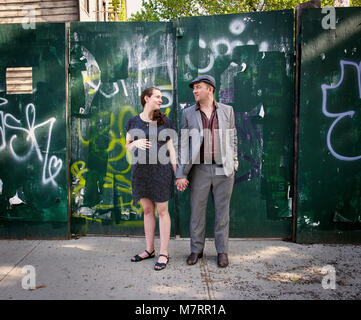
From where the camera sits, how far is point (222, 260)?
3.38 meters

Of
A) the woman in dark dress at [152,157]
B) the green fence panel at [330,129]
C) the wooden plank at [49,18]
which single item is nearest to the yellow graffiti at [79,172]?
the woman in dark dress at [152,157]

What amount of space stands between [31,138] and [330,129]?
3.70 meters

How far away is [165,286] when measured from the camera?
9.63ft

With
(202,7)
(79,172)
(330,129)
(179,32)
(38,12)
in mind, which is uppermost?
(202,7)

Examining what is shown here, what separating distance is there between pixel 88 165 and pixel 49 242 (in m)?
1.08

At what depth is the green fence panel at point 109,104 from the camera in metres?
4.07

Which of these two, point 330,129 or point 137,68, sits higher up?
point 137,68

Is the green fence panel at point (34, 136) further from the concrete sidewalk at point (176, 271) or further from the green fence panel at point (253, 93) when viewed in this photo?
the green fence panel at point (253, 93)

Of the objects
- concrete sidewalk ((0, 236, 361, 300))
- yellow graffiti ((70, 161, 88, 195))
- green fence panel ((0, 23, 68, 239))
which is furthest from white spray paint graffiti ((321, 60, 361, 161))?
green fence panel ((0, 23, 68, 239))

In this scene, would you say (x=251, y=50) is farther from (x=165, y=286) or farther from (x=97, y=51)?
(x=165, y=286)

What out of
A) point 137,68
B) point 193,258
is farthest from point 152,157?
point 137,68

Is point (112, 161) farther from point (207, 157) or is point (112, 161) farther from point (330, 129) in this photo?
point (330, 129)

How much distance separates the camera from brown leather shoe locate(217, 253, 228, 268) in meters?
3.35
